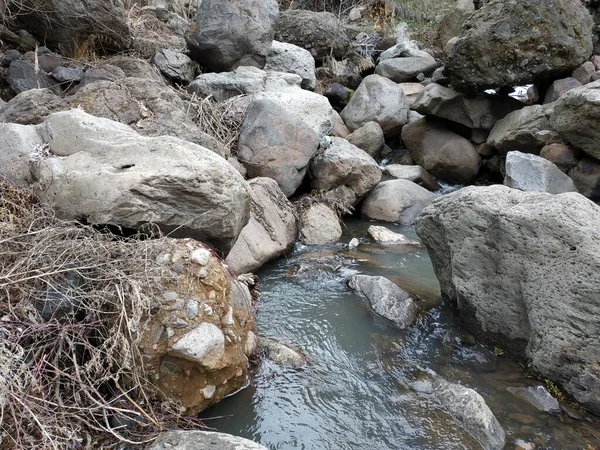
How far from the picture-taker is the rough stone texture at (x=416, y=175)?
814cm

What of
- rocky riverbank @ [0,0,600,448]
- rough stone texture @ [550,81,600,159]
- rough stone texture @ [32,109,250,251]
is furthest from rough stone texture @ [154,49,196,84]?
rough stone texture @ [550,81,600,159]

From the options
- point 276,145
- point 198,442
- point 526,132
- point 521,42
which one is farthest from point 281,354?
point 521,42

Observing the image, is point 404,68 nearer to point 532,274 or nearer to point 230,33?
point 230,33

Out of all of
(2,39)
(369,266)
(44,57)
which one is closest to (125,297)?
(369,266)

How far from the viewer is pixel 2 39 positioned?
6.75 meters

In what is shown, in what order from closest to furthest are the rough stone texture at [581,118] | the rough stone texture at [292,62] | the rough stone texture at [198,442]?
1. the rough stone texture at [198,442]
2. the rough stone texture at [581,118]
3. the rough stone texture at [292,62]

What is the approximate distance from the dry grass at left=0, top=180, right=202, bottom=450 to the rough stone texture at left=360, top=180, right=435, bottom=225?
460cm

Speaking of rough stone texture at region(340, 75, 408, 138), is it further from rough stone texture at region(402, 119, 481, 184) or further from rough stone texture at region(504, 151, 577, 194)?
rough stone texture at region(504, 151, 577, 194)

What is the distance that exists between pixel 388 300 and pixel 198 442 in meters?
2.45

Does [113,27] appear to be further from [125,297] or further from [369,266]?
[125,297]

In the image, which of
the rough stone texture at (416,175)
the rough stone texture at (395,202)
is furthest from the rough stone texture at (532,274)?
the rough stone texture at (416,175)

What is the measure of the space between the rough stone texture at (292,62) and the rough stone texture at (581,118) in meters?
4.41

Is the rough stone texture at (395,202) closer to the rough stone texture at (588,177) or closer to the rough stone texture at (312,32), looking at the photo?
the rough stone texture at (588,177)

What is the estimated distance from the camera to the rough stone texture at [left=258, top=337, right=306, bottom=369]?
139 inches
